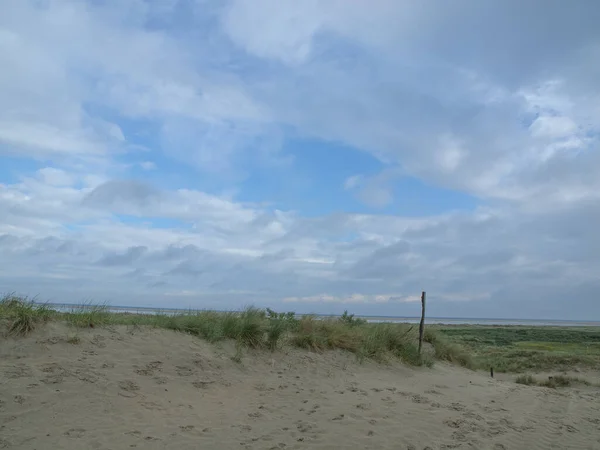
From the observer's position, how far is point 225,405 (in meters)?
9.07

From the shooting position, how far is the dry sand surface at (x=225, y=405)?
7297 millimetres

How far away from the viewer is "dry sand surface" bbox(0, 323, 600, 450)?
23.9ft

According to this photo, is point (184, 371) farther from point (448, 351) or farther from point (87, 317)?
point (448, 351)

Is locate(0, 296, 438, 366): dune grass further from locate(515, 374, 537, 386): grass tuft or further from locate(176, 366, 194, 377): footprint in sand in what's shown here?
locate(515, 374, 537, 386): grass tuft

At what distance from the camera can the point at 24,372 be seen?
27.3 feet

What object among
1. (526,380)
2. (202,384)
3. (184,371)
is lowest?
(526,380)

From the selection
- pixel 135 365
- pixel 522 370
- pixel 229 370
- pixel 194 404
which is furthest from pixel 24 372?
pixel 522 370

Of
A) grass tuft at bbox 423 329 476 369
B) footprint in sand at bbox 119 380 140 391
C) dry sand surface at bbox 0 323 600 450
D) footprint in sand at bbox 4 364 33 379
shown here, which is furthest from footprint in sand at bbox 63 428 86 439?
grass tuft at bbox 423 329 476 369

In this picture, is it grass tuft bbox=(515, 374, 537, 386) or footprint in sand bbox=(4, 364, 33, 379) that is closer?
footprint in sand bbox=(4, 364, 33, 379)

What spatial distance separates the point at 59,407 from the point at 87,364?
1.65 metres

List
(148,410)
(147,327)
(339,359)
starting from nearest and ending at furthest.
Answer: (148,410), (147,327), (339,359)

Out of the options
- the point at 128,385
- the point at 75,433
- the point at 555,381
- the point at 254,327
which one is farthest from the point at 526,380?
the point at 75,433

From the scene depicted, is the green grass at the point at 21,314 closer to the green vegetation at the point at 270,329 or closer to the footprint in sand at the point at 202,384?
the green vegetation at the point at 270,329

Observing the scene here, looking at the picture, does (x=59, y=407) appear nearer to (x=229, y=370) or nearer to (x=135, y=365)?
(x=135, y=365)
